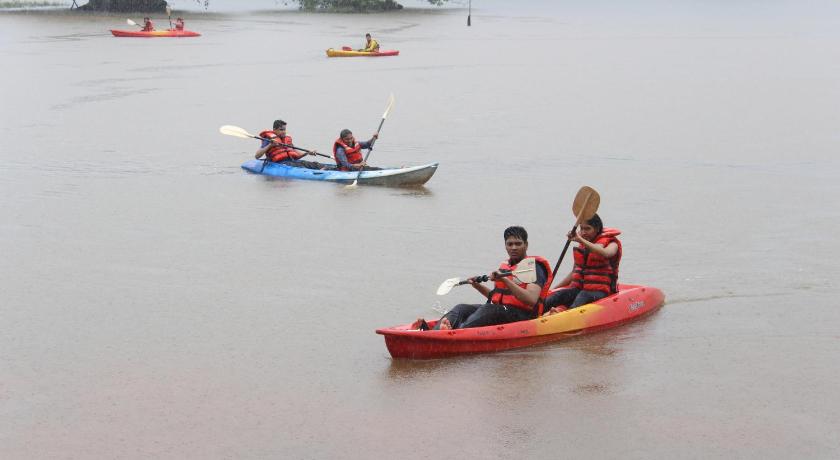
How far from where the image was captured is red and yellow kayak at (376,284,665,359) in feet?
27.6

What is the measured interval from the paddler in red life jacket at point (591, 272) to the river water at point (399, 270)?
364mm

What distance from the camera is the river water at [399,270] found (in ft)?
24.9

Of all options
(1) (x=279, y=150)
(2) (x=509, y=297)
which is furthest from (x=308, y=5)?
(2) (x=509, y=297)

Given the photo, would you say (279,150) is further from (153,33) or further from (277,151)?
(153,33)

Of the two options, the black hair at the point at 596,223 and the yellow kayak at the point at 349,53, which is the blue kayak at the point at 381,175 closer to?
the black hair at the point at 596,223

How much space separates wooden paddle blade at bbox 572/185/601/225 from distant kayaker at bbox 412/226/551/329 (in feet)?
2.26

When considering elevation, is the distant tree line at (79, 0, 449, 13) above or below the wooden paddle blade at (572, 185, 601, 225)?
below

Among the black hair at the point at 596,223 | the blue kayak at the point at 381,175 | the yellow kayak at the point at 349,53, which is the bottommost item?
the yellow kayak at the point at 349,53

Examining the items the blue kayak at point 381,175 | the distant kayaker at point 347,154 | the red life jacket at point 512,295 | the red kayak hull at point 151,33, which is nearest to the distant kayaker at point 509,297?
the red life jacket at point 512,295

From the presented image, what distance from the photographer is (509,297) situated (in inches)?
344

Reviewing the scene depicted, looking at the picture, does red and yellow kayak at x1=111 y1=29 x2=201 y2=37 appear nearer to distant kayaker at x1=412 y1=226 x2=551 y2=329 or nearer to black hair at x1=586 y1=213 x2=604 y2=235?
black hair at x1=586 y1=213 x2=604 y2=235

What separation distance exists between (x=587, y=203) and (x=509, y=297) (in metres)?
1.00

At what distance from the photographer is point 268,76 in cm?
3306

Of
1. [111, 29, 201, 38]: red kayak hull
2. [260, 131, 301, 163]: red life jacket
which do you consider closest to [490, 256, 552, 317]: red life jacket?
[260, 131, 301, 163]: red life jacket
